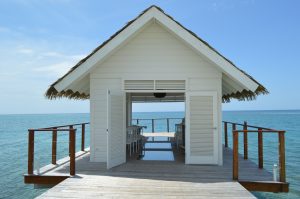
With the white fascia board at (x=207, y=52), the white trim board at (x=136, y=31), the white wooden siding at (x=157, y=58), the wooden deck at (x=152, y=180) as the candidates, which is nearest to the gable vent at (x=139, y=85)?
the white wooden siding at (x=157, y=58)

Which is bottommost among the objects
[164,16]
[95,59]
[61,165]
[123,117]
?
[61,165]

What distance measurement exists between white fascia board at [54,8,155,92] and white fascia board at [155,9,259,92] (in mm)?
362

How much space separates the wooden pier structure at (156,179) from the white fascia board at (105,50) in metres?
1.46

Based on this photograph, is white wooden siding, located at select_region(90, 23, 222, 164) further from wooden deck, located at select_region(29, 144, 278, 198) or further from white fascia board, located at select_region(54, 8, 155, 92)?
wooden deck, located at select_region(29, 144, 278, 198)

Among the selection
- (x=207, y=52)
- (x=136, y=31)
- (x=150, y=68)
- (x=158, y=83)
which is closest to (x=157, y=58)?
(x=150, y=68)

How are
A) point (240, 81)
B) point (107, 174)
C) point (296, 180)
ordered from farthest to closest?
point (296, 180) → point (240, 81) → point (107, 174)

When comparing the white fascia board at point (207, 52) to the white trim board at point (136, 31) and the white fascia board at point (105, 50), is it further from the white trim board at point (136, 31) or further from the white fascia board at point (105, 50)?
the white fascia board at point (105, 50)

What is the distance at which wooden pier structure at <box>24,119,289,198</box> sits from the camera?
16.8 feet

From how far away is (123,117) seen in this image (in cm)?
804

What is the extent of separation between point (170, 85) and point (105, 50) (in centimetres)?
198

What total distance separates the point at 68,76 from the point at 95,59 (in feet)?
2.66

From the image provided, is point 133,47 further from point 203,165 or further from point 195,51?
point 203,165

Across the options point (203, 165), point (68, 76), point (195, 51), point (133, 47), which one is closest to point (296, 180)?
point (203, 165)

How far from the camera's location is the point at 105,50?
289 inches
